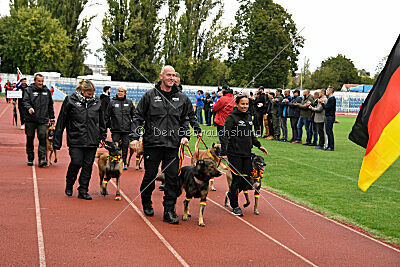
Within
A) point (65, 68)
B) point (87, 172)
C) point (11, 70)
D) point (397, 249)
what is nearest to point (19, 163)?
point (87, 172)

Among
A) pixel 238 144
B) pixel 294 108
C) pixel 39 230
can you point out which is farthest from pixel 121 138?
pixel 294 108

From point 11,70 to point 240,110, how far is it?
65.4 metres

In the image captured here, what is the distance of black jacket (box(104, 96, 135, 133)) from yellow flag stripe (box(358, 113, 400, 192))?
8.19 meters

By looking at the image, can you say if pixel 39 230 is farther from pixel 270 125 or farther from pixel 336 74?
pixel 336 74

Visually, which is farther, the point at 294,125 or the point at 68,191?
the point at 294,125

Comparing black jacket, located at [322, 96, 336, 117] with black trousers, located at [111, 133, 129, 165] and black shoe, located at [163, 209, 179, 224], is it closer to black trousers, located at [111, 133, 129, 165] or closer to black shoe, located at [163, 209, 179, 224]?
black trousers, located at [111, 133, 129, 165]

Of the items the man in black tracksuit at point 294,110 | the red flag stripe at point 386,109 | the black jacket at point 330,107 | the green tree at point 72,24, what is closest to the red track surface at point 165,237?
the red flag stripe at point 386,109

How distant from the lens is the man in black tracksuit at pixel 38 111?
1230 centimetres

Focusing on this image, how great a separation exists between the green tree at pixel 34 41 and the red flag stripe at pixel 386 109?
2158 inches

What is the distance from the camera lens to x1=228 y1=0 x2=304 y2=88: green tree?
6775cm

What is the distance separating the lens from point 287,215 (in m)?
9.00

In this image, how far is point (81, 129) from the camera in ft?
30.3

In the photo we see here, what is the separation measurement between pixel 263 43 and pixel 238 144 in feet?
201

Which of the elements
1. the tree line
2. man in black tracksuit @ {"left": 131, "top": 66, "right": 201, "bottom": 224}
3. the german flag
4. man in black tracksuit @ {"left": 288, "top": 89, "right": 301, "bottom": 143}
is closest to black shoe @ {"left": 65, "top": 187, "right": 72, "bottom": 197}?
man in black tracksuit @ {"left": 131, "top": 66, "right": 201, "bottom": 224}
